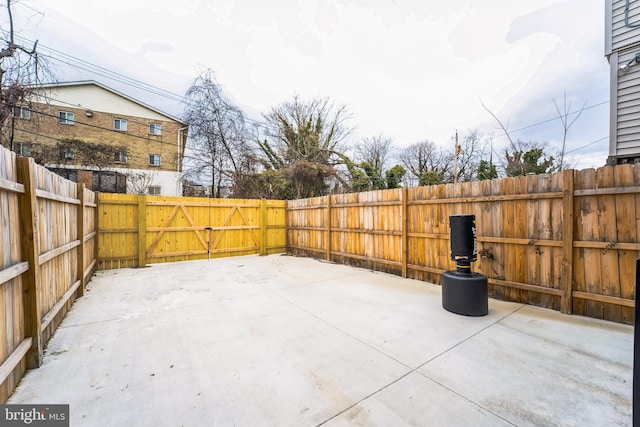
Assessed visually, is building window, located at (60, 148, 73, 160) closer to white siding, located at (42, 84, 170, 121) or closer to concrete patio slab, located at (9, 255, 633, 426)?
white siding, located at (42, 84, 170, 121)

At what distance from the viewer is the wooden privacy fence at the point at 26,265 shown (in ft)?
5.60

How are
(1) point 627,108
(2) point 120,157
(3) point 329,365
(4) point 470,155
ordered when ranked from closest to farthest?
1. (3) point 329,365
2. (1) point 627,108
3. (2) point 120,157
4. (4) point 470,155

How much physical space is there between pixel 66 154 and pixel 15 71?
10.8 m

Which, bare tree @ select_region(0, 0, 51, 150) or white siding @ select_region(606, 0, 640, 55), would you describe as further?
bare tree @ select_region(0, 0, 51, 150)

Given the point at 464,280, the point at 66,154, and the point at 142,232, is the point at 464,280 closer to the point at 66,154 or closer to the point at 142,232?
the point at 142,232

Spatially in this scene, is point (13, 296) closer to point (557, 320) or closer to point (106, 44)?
point (557, 320)

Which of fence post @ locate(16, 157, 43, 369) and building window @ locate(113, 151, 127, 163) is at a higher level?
building window @ locate(113, 151, 127, 163)

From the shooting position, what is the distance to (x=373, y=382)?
1.88 m

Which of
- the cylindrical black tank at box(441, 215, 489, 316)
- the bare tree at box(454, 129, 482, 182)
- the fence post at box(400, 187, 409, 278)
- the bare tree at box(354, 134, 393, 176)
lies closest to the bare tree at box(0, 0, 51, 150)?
the fence post at box(400, 187, 409, 278)

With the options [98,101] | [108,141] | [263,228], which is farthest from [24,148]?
[263,228]

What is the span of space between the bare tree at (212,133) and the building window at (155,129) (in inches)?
303

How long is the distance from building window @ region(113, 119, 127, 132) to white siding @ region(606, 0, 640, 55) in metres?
21.4

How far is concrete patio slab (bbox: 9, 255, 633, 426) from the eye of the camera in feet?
5.19

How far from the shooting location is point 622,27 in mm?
3883
